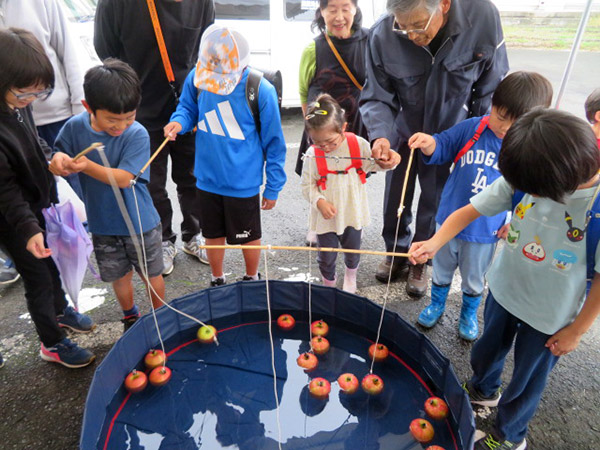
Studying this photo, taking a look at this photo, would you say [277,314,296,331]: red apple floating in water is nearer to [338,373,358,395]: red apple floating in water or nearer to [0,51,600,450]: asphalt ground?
[338,373,358,395]: red apple floating in water

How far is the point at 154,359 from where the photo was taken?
2180 mm

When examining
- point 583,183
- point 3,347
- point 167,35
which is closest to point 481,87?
point 583,183

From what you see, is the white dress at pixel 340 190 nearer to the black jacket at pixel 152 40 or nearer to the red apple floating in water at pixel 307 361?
the red apple floating in water at pixel 307 361

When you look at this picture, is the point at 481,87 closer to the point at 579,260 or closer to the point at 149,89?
the point at 579,260

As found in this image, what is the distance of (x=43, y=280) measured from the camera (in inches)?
80.9

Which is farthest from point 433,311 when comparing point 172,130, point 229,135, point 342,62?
point 172,130

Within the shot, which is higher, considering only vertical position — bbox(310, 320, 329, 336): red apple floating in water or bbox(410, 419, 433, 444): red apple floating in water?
bbox(410, 419, 433, 444): red apple floating in water

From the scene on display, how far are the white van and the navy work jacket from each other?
348cm

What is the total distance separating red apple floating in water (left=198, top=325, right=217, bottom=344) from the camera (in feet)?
7.70

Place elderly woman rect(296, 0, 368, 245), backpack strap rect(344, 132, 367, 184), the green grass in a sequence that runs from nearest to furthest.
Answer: backpack strap rect(344, 132, 367, 184), elderly woman rect(296, 0, 368, 245), the green grass

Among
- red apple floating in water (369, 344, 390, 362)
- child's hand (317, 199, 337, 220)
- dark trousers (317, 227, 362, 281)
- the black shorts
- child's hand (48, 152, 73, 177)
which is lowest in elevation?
red apple floating in water (369, 344, 390, 362)

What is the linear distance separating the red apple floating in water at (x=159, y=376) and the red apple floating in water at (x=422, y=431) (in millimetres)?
1203

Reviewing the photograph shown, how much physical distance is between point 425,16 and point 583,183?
3.73ft

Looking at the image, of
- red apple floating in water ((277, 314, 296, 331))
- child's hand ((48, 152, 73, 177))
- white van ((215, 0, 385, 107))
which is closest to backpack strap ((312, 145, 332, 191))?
red apple floating in water ((277, 314, 296, 331))
